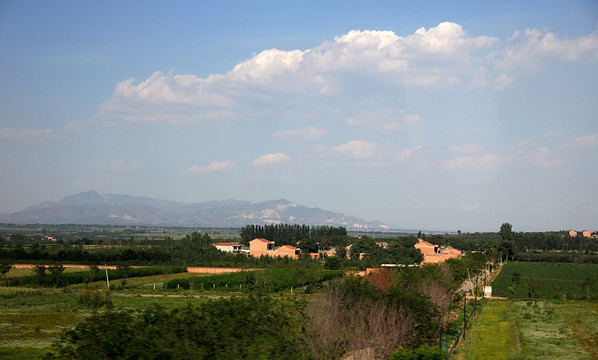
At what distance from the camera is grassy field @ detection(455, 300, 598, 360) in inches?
975

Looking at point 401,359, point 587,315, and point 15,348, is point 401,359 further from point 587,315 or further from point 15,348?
point 587,315

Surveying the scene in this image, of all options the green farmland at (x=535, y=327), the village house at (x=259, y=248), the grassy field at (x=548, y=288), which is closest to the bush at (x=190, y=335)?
the green farmland at (x=535, y=327)

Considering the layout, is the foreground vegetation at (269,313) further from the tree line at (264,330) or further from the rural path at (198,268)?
the rural path at (198,268)

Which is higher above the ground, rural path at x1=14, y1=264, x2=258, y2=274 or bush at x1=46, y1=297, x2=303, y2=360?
bush at x1=46, y1=297, x2=303, y2=360

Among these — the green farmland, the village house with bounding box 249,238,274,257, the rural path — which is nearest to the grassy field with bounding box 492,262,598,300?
the green farmland

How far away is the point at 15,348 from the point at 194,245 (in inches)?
2703

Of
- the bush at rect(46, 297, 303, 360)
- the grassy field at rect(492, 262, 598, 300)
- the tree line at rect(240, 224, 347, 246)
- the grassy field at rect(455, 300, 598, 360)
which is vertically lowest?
the grassy field at rect(492, 262, 598, 300)

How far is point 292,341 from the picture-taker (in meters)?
12.3

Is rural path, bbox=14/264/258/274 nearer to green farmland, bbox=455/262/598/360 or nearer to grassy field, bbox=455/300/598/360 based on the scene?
green farmland, bbox=455/262/598/360

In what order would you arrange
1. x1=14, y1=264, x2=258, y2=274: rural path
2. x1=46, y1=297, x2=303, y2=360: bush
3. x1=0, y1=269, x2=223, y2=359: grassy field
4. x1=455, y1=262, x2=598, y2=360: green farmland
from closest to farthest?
x1=46, y1=297, x2=303, y2=360: bush
x1=0, y1=269, x2=223, y2=359: grassy field
x1=455, y1=262, x2=598, y2=360: green farmland
x1=14, y1=264, x2=258, y2=274: rural path

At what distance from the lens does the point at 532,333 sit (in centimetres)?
3053

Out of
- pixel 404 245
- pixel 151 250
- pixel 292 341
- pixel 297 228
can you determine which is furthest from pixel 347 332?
pixel 297 228

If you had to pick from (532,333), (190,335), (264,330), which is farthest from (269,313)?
Result: (532,333)

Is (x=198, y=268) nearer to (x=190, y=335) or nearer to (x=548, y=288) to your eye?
(x=548, y=288)
